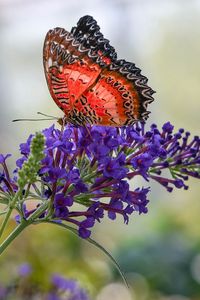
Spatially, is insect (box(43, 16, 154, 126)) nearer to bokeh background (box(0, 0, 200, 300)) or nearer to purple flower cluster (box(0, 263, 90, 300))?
purple flower cluster (box(0, 263, 90, 300))

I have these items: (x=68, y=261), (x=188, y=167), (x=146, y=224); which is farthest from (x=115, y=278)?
(x=188, y=167)

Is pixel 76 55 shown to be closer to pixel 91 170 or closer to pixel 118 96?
pixel 118 96

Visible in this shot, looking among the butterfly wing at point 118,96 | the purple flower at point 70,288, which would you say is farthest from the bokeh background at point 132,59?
the butterfly wing at point 118,96

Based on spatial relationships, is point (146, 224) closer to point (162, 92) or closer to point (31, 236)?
point (31, 236)

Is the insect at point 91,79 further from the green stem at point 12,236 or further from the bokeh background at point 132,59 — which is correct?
the bokeh background at point 132,59

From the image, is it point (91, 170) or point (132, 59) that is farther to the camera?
point (132, 59)

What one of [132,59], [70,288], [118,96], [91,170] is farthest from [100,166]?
[132,59]
